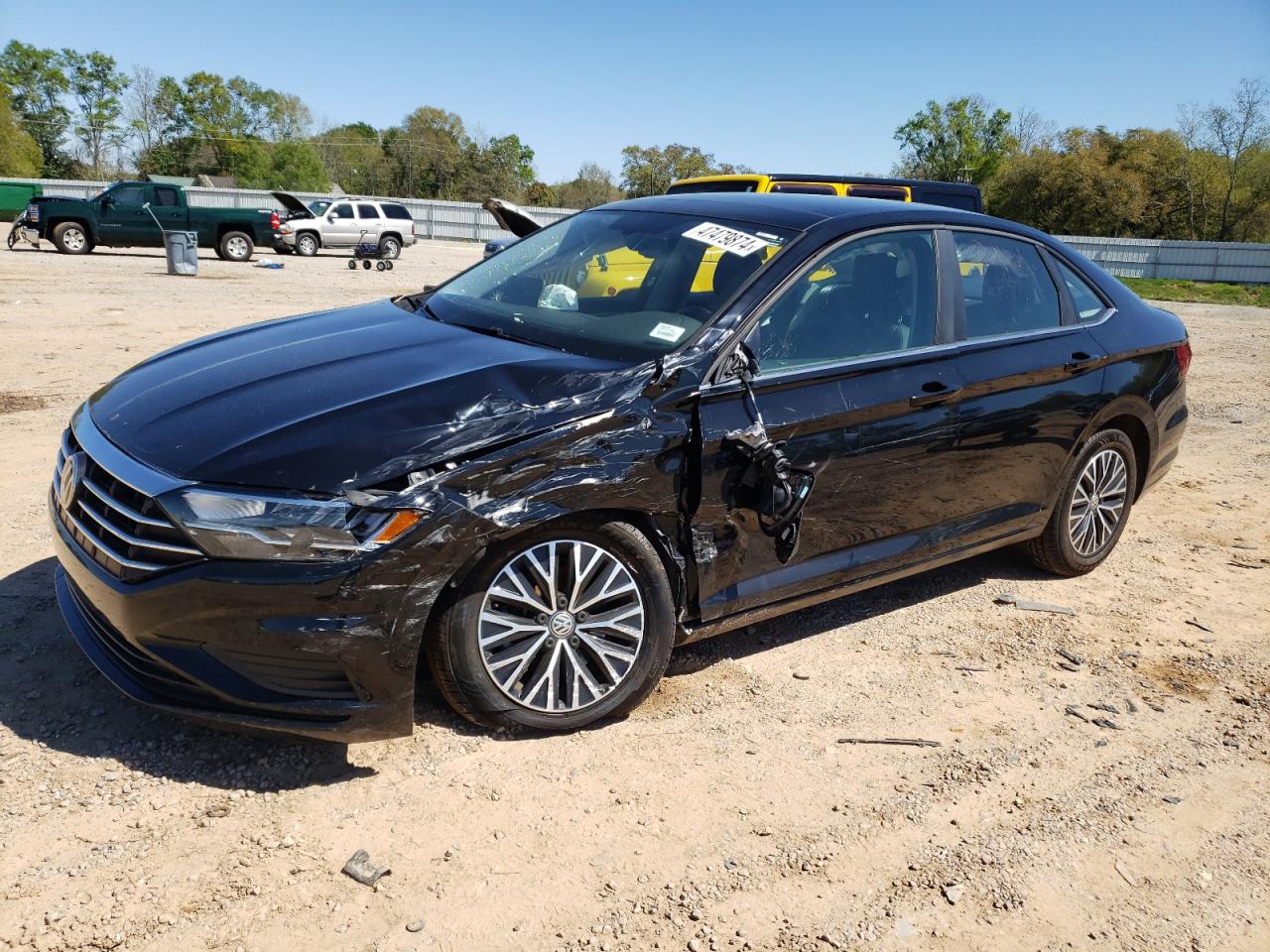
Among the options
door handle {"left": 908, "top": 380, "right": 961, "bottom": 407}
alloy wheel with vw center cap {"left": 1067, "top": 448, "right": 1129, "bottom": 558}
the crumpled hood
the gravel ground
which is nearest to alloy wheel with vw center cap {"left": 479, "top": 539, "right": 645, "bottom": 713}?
the gravel ground

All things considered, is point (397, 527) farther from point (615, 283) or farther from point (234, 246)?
→ point (234, 246)

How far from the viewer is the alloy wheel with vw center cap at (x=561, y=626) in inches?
123

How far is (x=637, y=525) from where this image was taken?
3346 mm

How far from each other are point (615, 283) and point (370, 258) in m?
23.0

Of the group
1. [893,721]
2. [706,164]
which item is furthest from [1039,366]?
[706,164]

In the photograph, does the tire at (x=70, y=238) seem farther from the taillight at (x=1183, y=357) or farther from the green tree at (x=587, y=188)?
the green tree at (x=587, y=188)

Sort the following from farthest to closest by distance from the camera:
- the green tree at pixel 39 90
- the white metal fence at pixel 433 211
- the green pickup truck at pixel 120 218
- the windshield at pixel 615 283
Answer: the green tree at pixel 39 90
the white metal fence at pixel 433 211
the green pickup truck at pixel 120 218
the windshield at pixel 615 283

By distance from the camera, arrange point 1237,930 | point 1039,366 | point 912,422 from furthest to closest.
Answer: point 1039,366 → point 912,422 → point 1237,930

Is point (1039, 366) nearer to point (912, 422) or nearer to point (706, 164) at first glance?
point (912, 422)

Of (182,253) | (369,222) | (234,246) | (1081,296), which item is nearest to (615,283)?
(1081,296)

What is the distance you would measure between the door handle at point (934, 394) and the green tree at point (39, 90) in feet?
263

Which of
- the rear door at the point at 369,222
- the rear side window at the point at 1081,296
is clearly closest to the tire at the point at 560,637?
the rear side window at the point at 1081,296

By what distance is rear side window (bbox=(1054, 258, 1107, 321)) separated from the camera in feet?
16.0

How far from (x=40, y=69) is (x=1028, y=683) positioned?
86108 mm
